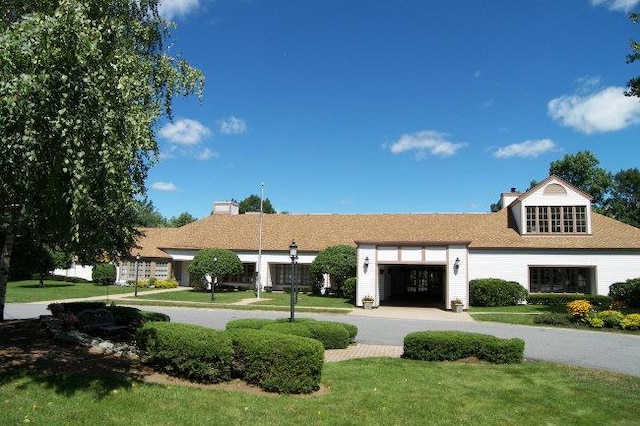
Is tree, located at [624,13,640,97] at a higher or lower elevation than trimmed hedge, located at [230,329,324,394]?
higher

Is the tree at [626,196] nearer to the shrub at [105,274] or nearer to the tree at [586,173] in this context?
the tree at [586,173]

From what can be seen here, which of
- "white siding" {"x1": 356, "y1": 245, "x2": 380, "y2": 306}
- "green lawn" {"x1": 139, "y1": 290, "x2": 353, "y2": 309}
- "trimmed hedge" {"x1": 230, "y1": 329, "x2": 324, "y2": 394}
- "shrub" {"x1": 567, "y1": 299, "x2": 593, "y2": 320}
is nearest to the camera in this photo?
"trimmed hedge" {"x1": 230, "y1": 329, "x2": 324, "y2": 394}

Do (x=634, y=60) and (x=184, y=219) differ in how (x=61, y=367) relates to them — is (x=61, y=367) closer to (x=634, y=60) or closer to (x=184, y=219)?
(x=634, y=60)

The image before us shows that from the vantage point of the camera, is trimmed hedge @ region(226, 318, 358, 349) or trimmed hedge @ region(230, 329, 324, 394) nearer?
trimmed hedge @ region(230, 329, 324, 394)

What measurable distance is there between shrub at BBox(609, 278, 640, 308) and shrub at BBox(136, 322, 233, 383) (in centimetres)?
2546

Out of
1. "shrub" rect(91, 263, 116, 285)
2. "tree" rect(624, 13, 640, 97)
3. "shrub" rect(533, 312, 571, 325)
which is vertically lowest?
"shrub" rect(533, 312, 571, 325)

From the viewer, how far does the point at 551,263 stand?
29250mm

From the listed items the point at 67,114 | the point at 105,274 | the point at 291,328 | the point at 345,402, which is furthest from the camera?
the point at 105,274

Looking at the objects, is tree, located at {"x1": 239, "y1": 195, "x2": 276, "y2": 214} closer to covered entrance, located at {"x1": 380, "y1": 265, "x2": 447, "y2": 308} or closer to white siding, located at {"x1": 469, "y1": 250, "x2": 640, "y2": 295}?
covered entrance, located at {"x1": 380, "y1": 265, "x2": 447, "y2": 308}

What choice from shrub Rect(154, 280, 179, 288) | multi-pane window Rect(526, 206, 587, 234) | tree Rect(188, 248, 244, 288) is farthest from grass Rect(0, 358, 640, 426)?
shrub Rect(154, 280, 179, 288)

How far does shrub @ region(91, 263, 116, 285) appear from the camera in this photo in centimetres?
4006

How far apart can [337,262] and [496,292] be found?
9.64 meters

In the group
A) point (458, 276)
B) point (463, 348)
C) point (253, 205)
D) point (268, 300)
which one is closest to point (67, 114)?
point (463, 348)

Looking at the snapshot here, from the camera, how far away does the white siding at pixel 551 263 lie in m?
28.4
